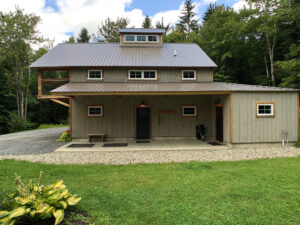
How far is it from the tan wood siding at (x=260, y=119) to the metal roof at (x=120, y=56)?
390 cm

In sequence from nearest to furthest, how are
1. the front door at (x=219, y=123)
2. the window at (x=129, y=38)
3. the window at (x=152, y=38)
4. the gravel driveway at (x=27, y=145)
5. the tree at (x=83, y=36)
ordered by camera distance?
the gravel driveway at (x=27, y=145)
the front door at (x=219, y=123)
the window at (x=129, y=38)
the window at (x=152, y=38)
the tree at (x=83, y=36)

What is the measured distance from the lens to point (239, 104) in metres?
8.69

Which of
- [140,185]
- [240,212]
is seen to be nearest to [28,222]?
[140,185]

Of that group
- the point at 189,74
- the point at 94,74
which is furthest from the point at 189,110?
the point at 94,74

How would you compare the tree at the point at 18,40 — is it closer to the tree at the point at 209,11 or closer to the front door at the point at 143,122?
the front door at the point at 143,122

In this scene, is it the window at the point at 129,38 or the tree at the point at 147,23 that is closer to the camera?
the window at the point at 129,38

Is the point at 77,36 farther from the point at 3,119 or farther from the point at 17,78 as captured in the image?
the point at 3,119

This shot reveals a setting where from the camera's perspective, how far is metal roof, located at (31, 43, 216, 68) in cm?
1138

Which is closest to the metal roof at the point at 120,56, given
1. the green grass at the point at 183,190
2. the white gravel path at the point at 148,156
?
the white gravel path at the point at 148,156

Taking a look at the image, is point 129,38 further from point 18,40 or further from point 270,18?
point 18,40

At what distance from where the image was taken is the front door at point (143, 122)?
10906mm

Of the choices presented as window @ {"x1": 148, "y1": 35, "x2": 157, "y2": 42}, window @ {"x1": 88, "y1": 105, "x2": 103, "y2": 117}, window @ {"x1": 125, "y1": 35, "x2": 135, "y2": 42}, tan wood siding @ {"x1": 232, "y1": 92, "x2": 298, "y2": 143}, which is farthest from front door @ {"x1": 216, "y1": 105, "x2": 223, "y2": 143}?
window @ {"x1": 125, "y1": 35, "x2": 135, "y2": 42}

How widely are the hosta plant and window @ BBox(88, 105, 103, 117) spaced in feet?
26.2

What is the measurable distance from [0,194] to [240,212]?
14.5ft
